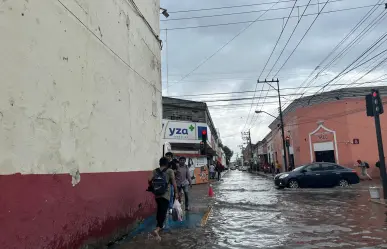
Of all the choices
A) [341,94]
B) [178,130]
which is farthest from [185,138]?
[341,94]

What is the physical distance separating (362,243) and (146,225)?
497 centimetres

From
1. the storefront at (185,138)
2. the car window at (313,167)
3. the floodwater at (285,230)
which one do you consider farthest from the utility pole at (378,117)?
the storefront at (185,138)

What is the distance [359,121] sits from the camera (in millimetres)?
28875

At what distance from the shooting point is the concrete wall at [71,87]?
4.21 meters

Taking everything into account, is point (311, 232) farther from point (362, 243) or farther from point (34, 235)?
point (34, 235)

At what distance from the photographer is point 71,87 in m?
5.52

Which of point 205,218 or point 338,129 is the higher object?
point 338,129

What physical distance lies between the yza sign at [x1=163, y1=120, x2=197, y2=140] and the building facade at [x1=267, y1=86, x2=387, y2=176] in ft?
32.6

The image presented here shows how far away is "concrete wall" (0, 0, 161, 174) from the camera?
4207 mm

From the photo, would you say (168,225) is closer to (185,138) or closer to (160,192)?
(160,192)

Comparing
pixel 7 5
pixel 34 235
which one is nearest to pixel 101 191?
pixel 34 235

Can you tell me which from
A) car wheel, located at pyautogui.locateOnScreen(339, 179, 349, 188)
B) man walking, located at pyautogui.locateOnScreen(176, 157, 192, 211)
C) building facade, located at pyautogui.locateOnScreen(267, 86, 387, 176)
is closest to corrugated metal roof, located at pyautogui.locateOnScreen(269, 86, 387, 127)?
building facade, located at pyautogui.locateOnScreen(267, 86, 387, 176)

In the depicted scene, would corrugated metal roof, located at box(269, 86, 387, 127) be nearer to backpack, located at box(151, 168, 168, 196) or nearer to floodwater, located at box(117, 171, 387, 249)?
floodwater, located at box(117, 171, 387, 249)

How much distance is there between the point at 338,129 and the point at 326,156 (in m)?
2.58
